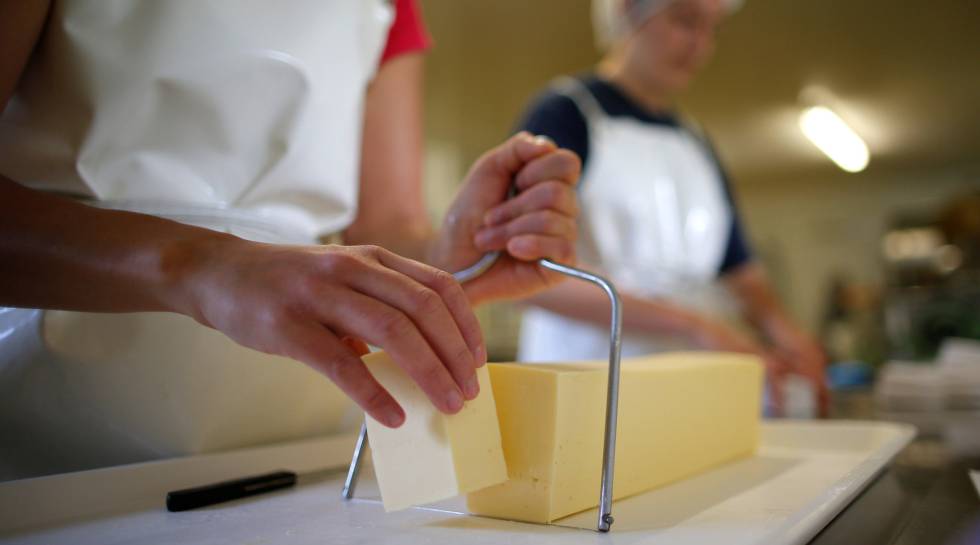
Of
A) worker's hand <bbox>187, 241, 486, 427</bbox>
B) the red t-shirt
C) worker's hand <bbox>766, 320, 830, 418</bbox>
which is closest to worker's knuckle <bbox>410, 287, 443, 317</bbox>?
worker's hand <bbox>187, 241, 486, 427</bbox>

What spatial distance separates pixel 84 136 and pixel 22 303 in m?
0.19

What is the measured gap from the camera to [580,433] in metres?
0.53

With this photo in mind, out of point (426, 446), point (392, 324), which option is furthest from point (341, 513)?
point (392, 324)

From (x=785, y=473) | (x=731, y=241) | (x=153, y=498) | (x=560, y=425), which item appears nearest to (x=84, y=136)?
(x=153, y=498)

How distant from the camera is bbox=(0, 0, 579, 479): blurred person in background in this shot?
39 centimetres

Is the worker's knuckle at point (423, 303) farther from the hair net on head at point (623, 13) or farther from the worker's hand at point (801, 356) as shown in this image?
the hair net on head at point (623, 13)

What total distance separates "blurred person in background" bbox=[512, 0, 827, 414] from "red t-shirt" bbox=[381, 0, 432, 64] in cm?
51

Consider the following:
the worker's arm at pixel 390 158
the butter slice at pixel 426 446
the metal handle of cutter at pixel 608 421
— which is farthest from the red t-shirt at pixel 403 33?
the butter slice at pixel 426 446

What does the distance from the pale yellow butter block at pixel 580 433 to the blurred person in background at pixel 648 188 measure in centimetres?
65

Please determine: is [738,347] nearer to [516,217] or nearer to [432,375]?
[516,217]

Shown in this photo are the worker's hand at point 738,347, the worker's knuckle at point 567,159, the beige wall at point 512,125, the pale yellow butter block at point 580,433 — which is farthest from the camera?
the beige wall at point 512,125

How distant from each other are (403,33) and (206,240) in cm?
57

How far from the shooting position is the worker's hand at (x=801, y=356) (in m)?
1.42

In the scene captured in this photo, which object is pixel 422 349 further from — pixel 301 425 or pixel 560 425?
pixel 301 425
